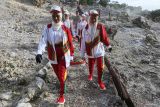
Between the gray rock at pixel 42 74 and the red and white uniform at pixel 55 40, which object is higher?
the red and white uniform at pixel 55 40

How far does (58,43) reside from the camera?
6523mm

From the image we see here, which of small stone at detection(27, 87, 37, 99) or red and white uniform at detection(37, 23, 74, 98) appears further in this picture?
small stone at detection(27, 87, 37, 99)

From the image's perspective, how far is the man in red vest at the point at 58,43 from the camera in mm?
6387

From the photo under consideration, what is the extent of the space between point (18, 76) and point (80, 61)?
2461mm

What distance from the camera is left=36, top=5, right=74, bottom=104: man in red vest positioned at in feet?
21.0

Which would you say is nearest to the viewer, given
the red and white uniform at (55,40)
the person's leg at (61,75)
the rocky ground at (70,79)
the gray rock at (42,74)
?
the red and white uniform at (55,40)

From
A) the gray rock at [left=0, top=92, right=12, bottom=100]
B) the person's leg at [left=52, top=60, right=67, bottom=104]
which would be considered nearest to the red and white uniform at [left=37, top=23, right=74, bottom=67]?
the person's leg at [left=52, top=60, right=67, bottom=104]

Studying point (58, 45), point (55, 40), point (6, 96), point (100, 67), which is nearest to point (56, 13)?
point (55, 40)

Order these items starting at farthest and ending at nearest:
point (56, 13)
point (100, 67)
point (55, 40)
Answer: point (100, 67), point (55, 40), point (56, 13)

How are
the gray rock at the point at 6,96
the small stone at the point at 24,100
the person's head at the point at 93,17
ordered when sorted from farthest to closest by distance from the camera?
the person's head at the point at 93,17, the gray rock at the point at 6,96, the small stone at the point at 24,100

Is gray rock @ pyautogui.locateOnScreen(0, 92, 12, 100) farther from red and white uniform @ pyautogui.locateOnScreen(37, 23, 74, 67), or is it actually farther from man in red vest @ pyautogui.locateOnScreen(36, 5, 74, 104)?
red and white uniform @ pyautogui.locateOnScreen(37, 23, 74, 67)

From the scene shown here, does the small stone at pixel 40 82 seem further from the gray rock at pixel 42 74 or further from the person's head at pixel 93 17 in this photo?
the person's head at pixel 93 17

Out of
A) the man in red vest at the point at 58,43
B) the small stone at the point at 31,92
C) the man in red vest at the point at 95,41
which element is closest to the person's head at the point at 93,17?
the man in red vest at the point at 95,41

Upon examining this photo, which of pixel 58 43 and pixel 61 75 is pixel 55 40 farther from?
pixel 61 75
